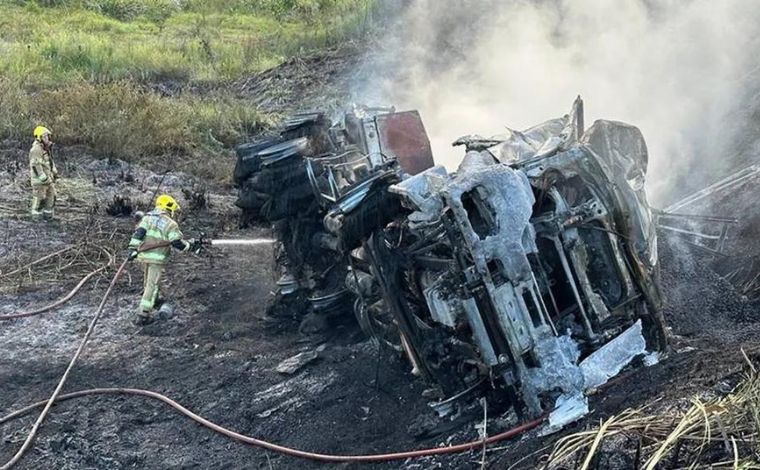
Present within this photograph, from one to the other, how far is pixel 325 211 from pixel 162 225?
2.25 metres

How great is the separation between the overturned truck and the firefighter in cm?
691

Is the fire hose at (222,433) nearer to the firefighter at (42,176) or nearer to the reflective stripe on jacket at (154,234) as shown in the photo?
the reflective stripe on jacket at (154,234)

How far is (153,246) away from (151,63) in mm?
12896

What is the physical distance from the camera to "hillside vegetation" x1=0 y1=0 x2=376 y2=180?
1503 cm

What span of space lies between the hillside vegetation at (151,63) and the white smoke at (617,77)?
4.01m

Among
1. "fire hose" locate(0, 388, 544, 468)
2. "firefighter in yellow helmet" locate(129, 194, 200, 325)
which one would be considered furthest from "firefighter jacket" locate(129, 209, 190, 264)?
"fire hose" locate(0, 388, 544, 468)

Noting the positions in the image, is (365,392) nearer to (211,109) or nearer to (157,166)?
(157,166)

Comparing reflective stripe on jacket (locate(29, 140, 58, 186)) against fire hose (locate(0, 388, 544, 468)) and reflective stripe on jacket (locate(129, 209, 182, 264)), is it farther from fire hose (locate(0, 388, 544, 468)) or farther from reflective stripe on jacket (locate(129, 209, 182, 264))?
fire hose (locate(0, 388, 544, 468))

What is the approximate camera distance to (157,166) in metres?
14.5

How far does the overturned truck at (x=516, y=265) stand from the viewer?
510 centimetres

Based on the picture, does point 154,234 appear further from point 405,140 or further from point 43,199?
point 43,199

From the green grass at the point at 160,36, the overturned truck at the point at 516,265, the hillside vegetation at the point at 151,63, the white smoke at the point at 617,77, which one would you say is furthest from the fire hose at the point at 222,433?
the green grass at the point at 160,36

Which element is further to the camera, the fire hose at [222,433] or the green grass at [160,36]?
the green grass at [160,36]

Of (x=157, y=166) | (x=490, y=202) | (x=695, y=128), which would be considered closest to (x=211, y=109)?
(x=157, y=166)
